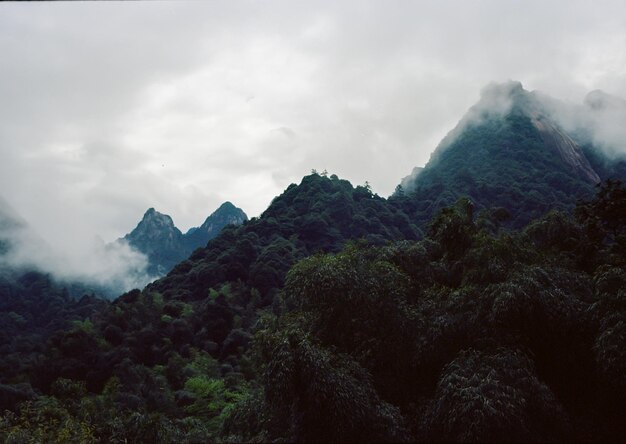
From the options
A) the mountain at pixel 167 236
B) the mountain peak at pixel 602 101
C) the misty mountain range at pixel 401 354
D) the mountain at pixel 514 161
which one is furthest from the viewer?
the mountain at pixel 167 236

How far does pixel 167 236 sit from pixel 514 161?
104 m

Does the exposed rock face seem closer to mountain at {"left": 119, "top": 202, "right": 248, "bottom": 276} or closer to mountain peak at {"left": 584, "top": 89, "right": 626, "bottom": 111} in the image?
mountain peak at {"left": 584, "top": 89, "right": 626, "bottom": 111}

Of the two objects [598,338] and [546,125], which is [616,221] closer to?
[598,338]

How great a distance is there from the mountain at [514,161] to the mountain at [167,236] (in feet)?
205

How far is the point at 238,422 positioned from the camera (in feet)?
42.5

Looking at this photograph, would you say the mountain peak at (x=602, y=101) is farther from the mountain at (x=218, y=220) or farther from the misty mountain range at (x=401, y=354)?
the mountain at (x=218, y=220)

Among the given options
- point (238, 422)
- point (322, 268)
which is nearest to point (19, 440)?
point (238, 422)

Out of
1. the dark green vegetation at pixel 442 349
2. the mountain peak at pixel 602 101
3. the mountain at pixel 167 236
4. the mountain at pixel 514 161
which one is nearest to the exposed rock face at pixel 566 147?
the mountain at pixel 514 161

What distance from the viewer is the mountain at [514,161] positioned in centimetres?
7119

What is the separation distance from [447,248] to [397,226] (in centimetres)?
4758

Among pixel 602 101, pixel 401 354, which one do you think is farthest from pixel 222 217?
pixel 401 354

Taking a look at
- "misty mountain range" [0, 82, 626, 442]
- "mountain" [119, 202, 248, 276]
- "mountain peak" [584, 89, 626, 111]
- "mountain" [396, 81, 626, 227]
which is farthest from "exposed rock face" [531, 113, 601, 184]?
"mountain" [119, 202, 248, 276]

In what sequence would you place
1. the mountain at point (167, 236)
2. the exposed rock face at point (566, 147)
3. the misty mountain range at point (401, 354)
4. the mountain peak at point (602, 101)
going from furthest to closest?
the mountain at point (167, 236), the mountain peak at point (602, 101), the exposed rock face at point (566, 147), the misty mountain range at point (401, 354)

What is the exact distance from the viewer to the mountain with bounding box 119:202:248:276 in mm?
144125
